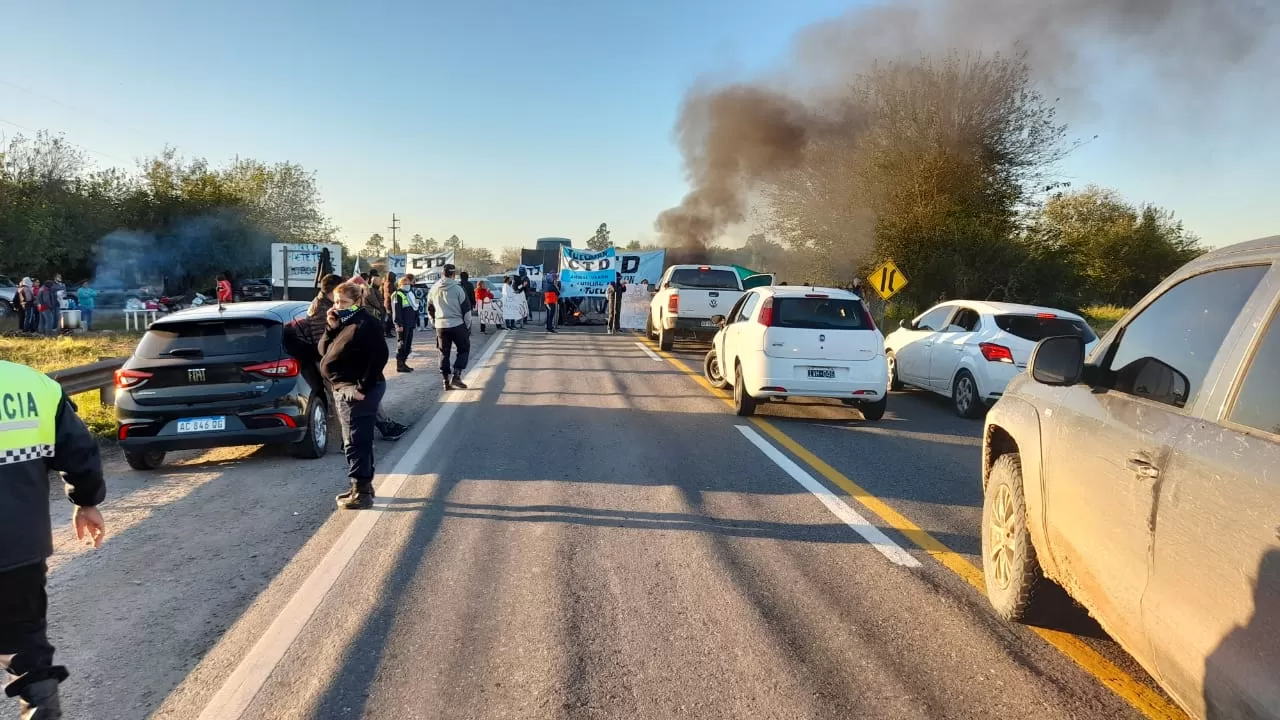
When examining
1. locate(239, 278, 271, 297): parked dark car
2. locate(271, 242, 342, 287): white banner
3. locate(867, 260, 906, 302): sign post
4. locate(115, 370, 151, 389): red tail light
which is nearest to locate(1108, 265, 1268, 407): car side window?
locate(115, 370, 151, 389): red tail light

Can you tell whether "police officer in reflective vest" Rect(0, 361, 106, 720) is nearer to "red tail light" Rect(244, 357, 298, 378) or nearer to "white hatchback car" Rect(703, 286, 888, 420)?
"red tail light" Rect(244, 357, 298, 378)

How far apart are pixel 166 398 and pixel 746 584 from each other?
540 cm

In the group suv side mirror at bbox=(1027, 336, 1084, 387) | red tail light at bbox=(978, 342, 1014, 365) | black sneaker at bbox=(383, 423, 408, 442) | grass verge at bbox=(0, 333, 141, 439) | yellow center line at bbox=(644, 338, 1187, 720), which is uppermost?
suv side mirror at bbox=(1027, 336, 1084, 387)

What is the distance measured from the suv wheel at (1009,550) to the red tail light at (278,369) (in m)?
5.81

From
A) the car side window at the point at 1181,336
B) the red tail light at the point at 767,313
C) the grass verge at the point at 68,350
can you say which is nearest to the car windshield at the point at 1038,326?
the red tail light at the point at 767,313

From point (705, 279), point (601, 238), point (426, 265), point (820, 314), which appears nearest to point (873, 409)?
point (820, 314)

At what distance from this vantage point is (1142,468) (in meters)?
2.68

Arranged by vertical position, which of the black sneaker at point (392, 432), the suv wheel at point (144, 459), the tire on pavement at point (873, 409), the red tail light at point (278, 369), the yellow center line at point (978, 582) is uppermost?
the red tail light at point (278, 369)

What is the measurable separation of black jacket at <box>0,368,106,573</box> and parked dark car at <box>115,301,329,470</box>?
15.2 feet

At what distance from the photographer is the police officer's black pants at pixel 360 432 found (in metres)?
5.90

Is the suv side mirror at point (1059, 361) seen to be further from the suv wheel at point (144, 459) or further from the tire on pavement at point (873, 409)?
the suv wheel at point (144, 459)

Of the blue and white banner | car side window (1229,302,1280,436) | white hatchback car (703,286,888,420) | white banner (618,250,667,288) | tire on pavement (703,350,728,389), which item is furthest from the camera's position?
white banner (618,250,667,288)

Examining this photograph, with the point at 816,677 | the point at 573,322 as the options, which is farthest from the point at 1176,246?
the point at 816,677

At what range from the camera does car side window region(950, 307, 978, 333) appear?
34.8 ft
